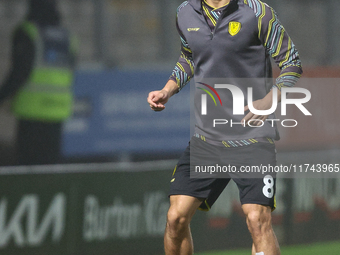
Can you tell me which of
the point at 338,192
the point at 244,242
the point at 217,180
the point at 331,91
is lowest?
the point at 244,242

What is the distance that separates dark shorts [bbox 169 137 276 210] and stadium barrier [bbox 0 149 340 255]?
6.44ft

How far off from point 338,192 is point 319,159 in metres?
0.65

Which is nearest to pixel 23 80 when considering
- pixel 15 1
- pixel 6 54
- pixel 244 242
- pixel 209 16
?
pixel 6 54

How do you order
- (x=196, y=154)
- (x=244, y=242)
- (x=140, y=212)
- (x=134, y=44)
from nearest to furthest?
(x=196, y=154) < (x=140, y=212) < (x=244, y=242) < (x=134, y=44)

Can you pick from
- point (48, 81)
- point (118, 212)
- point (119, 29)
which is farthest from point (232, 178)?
point (119, 29)

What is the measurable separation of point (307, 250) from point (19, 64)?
3612 millimetres

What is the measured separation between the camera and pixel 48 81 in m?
6.76

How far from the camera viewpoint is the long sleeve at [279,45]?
3656 millimetres

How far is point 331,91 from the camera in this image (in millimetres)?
8102

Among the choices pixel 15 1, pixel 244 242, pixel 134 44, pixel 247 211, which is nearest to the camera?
pixel 247 211

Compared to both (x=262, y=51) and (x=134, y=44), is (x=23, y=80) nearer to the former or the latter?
(x=134, y=44)

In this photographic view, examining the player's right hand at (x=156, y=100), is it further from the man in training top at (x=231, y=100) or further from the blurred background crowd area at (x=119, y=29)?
the blurred background crowd area at (x=119, y=29)

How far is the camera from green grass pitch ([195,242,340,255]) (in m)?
6.32

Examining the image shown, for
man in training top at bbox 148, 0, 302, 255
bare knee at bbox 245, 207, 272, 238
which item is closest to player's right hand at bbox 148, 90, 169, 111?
man in training top at bbox 148, 0, 302, 255
